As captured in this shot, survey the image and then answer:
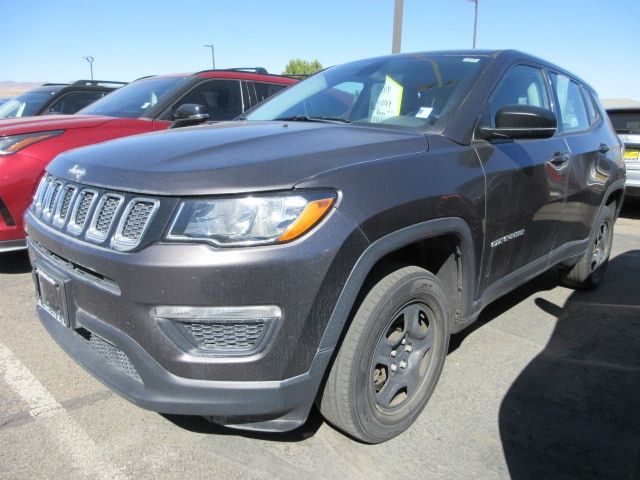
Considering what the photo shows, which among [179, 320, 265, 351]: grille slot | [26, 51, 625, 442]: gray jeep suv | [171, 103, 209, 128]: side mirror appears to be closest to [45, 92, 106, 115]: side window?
[171, 103, 209, 128]: side mirror

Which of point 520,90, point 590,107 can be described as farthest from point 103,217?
point 590,107

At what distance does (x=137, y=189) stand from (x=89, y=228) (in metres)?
0.30

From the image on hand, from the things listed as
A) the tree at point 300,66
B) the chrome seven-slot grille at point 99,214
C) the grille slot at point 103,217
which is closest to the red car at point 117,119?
the chrome seven-slot grille at point 99,214

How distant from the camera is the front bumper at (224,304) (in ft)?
5.69

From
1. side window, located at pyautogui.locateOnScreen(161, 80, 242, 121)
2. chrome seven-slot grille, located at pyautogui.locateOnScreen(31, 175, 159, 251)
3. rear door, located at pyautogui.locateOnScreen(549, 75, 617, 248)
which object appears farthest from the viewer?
side window, located at pyautogui.locateOnScreen(161, 80, 242, 121)

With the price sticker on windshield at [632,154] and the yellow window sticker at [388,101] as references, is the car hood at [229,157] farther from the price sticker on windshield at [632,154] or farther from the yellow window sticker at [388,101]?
the price sticker on windshield at [632,154]

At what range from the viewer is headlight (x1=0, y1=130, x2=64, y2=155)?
411 centimetres

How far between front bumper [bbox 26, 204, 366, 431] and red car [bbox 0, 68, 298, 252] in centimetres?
207

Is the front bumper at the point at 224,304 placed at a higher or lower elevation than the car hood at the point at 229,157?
lower

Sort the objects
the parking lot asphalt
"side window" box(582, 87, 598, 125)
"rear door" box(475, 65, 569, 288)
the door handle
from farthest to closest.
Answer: "side window" box(582, 87, 598, 125) → the door handle → "rear door" box(475, 65, 569, 288) → the parking lot asphalt

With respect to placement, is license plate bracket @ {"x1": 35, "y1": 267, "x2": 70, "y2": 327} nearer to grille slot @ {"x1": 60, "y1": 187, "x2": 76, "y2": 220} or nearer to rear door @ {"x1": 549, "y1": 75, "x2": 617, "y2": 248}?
grille slot @ {"x1": 60, "y1": 187, "x2": 76, "y2": 220}

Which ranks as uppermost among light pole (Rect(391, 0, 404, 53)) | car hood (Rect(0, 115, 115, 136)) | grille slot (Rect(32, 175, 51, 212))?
light pole (Rect(391, 0, 404, 53))

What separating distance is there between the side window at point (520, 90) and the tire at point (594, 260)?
135cm

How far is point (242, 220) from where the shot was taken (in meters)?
1.77
